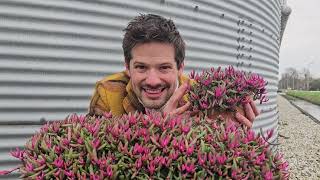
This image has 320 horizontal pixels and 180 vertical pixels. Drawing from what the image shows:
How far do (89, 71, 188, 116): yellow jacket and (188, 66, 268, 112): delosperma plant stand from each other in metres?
0.42

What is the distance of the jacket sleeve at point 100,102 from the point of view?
2.66m

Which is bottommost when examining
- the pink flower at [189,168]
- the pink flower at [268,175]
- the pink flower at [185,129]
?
the pink flower at [268,175]

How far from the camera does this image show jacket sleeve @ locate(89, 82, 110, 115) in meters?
2.66

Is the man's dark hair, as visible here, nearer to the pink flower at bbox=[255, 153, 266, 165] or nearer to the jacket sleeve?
the jacket sleeve

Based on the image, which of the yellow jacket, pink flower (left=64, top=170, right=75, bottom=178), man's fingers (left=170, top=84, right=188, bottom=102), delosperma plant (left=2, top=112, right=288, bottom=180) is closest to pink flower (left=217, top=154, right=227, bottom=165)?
delosperma plant (left=2, top=112, right=288, bottom=180)

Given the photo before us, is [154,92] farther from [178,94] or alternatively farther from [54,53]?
[54,53]

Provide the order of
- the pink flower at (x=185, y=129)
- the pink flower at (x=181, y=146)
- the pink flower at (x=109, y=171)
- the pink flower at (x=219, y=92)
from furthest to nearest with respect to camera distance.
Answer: the pink flower at (x=219, y=92)
the pink flower at (x=185, y=129)
the pink flower at (x=181, y=146)
the pink flower at (x=109, y=171)

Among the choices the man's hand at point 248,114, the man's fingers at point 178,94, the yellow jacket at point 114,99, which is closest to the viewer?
the man's hand at point 248,114

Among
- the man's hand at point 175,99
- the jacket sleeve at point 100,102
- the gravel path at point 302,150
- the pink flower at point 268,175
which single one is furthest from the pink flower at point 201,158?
the gravel path at point 302,150

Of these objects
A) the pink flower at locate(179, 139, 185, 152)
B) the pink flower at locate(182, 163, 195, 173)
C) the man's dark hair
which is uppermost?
the man's dark hair

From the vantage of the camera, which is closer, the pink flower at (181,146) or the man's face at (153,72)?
the pink flower at (181,146)

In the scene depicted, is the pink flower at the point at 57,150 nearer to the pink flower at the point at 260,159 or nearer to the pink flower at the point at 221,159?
the pink flower at the point at 221,159

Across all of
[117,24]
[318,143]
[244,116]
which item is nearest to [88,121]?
[244,116]

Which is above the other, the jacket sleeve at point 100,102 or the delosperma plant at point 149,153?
the jacket sleeve at point 100,102
